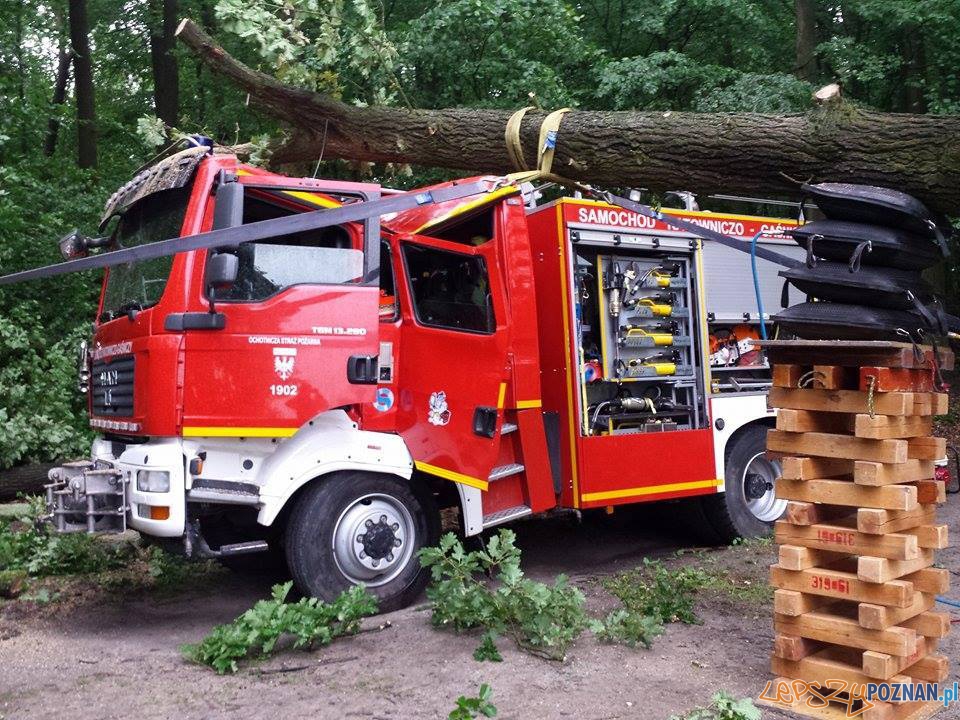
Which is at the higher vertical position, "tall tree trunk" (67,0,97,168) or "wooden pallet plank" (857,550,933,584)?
"tall tree trunk" (67,0,97,168)

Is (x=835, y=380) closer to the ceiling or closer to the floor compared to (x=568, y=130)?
closer to the floor

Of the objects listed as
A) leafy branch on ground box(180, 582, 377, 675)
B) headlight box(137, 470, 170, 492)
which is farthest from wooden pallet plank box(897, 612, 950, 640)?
headlight box(137, 470, 170, 492)

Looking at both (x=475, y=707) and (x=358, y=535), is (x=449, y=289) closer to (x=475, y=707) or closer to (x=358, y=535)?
(x=358, y=535)

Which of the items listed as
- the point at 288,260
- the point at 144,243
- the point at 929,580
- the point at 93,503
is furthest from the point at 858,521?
the point at 144,243

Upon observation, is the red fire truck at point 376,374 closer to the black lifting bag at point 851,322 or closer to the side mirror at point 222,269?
the side mirror at point 222,269

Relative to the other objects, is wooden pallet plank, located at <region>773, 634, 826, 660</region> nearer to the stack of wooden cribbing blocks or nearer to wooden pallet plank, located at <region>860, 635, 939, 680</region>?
the stack of wooden cribbing blocks

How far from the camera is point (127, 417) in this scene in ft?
19.3

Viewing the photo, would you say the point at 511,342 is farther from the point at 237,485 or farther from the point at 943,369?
the point at 943,369

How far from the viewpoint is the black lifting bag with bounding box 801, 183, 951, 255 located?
4.52m

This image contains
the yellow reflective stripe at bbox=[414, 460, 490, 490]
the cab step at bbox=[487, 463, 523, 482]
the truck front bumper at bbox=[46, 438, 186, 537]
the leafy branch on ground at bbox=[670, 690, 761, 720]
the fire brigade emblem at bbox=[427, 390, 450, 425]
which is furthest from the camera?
the cab step at bbox=[487, 463, 523, 482]

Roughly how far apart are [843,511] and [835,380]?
0.70 m

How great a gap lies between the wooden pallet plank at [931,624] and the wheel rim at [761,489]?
3.79 m

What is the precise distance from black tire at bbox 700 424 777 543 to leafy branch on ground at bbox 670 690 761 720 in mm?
4174

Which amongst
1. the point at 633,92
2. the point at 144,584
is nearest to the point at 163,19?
the point at 633,92
